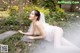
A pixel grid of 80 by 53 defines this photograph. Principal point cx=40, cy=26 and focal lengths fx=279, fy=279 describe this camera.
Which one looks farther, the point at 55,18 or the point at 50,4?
the point at 50,4

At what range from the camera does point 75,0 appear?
14.0m

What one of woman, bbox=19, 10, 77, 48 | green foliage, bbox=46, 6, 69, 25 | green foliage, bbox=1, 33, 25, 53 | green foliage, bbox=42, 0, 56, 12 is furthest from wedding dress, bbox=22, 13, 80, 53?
green foliage, bbox=42, 0, 56, 12

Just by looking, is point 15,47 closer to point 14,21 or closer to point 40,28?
point 40,28

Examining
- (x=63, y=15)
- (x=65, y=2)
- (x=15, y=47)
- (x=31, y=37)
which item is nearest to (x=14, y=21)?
(x=63, y=15)

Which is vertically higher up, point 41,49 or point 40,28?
point 40,28

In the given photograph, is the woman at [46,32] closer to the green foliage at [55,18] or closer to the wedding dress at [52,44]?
the wedding dress at [52,44]

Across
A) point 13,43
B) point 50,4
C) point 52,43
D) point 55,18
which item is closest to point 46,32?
point 52,43

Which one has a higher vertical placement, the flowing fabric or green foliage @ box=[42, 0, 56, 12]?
green foliage @ box=[42, 0, 56, 12]

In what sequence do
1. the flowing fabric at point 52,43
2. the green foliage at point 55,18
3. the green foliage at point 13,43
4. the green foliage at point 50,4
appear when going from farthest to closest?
1. the green foliage at point 50,4
2. the green foliage at point 55,18
3. the green foliage at point 13,43
4. the flowing fabric at point 52,43

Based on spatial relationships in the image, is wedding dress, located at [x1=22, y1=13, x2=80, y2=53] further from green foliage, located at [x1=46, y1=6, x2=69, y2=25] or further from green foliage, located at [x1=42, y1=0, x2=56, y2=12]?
green foliage, located at [x1=42, y1=0, x2=56, y2=12]

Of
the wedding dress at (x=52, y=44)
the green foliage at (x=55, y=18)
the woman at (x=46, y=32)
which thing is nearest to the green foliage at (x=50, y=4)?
the green foliage at (x=55, y=18)

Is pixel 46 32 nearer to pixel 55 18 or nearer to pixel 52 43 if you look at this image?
pixel 52 43

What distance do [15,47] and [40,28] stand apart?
4.61 feet

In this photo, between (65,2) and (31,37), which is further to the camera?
(65,2)
